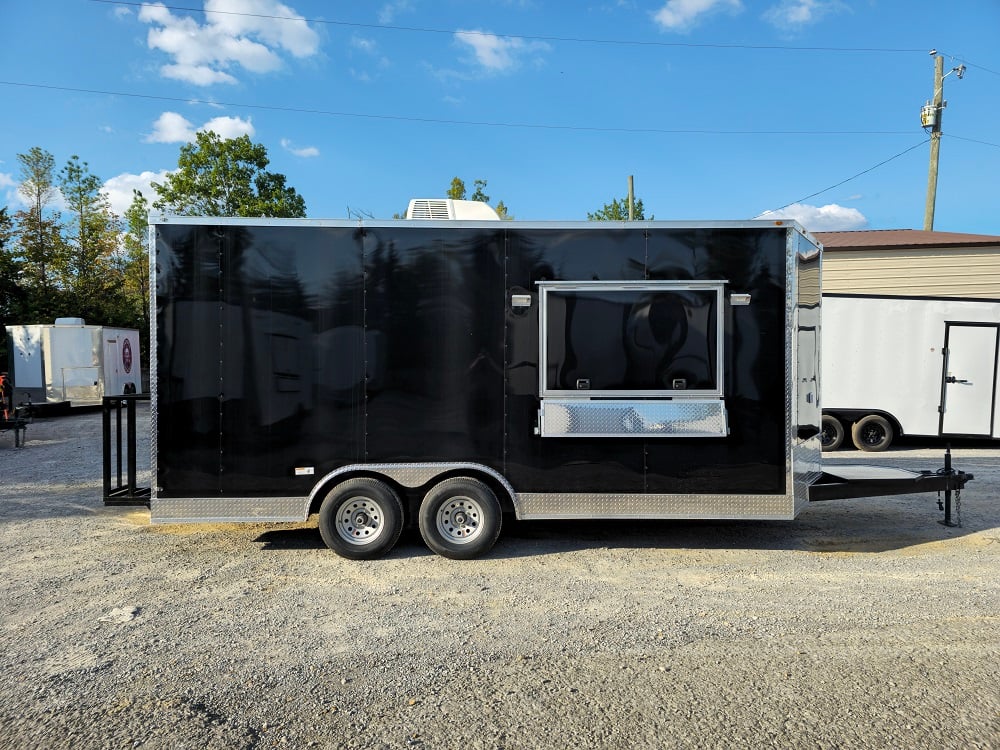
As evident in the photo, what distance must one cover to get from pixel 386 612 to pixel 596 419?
2208 mm

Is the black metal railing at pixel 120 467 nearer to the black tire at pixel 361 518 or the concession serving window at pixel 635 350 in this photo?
the black tire at pixel 361 518

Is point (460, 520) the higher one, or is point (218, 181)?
point (218, 181)

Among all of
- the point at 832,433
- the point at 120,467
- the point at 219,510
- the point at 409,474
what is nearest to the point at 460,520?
the point at 409,474

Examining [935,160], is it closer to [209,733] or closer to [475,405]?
[475,405]

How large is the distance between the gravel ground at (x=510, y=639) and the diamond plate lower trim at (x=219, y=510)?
0.39m

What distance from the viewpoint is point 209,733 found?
2873 millimetres

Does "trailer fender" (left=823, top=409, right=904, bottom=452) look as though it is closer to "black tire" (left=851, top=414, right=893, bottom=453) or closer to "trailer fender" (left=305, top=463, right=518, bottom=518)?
"black tire" (left=851, top=414, right=893, bottom=453)

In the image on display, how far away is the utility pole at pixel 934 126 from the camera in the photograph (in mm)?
18922

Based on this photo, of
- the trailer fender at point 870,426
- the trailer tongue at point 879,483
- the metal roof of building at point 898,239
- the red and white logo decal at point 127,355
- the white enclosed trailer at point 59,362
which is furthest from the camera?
the red and white logo decal at point 127,355

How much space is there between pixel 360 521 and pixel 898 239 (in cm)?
1761

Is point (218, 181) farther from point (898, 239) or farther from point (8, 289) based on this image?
point (898, 239)

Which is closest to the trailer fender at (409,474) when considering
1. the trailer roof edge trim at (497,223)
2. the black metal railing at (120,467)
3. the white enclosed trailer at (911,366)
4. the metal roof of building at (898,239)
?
the black metal railing at (120,467)

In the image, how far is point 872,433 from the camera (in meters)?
11.7

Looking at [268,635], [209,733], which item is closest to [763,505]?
[268,635]
